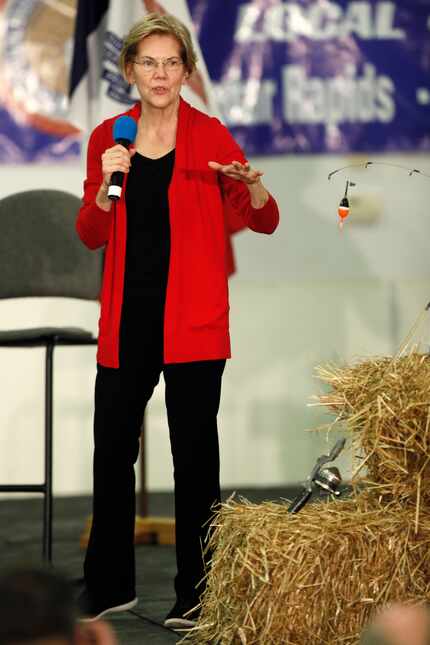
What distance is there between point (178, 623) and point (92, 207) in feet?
3.10

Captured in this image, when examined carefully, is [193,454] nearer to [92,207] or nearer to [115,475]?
[115,475]

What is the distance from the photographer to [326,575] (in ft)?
6.81

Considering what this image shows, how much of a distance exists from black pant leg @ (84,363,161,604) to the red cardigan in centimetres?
7

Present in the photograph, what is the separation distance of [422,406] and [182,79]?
0.89 m

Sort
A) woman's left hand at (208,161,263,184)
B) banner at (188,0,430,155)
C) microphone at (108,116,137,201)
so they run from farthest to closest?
banner at (188,0,430,155) → microphone at (108,116,137,201) → woman's left hand at (208,161,263,184)

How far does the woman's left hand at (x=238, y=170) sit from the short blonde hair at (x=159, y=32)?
12.6 inches

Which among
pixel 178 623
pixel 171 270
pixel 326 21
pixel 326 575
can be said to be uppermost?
pixel 326 21

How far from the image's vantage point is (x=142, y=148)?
2.44 m

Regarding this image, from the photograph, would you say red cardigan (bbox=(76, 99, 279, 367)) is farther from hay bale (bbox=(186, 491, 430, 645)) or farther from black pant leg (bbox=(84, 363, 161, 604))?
hay bale (bbox=(186, 491, 430, 645))

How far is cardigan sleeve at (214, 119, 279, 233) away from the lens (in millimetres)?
2395

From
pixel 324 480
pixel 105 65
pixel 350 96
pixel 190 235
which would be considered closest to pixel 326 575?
pixel 324 480

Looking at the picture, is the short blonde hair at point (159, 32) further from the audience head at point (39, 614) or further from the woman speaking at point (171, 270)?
the audience head at point (39, 614)

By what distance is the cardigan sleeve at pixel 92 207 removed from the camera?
95.7 inches

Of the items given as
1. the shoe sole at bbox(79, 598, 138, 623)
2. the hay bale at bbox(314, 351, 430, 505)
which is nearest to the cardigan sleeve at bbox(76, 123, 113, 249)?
the hay bale at bbox(314, 351, 430, 505)
